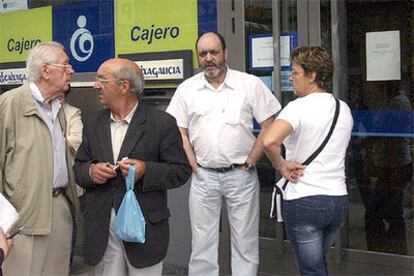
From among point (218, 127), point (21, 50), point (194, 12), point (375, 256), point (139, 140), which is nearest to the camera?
point (139, 140)

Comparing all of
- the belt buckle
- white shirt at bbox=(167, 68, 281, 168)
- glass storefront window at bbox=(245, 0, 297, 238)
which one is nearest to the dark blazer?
the belt buckle

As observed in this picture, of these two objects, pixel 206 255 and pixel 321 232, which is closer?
pixel 321 232

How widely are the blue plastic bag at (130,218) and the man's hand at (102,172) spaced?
3.7 inches

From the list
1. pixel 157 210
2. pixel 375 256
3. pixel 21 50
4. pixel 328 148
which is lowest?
pixel 375 256

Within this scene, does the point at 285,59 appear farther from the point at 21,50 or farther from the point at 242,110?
the point at 21,50

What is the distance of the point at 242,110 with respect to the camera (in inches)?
181

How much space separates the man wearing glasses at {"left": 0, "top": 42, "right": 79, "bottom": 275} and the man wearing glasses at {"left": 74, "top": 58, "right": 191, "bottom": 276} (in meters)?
0.24

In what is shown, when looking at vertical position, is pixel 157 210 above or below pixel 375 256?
above

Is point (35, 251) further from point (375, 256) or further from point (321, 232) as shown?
point (375, 256)

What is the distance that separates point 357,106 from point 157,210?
7.06 feet

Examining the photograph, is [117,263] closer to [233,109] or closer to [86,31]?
[233,109]

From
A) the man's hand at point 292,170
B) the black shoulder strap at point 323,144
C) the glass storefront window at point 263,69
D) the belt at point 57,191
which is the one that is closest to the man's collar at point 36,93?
the belt at point 57,191

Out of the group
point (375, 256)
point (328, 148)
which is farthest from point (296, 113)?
point (375, 256)

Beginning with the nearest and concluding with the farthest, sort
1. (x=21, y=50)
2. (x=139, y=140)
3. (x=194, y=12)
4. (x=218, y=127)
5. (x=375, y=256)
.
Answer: (x=139, y=140)
(x=218, y=127)
(x=375, y=256)
(x=194, y=12)
(x=21, y=50)
